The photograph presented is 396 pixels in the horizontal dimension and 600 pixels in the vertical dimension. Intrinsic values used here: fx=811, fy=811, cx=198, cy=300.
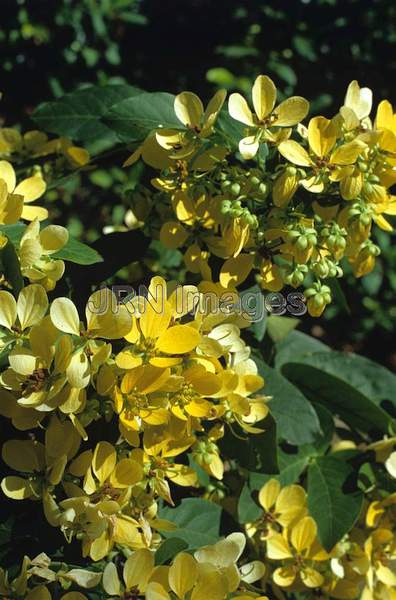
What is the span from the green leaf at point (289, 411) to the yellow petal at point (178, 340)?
0.30 m

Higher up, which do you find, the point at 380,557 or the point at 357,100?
the point at 357,100

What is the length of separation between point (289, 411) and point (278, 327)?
0.90 feet

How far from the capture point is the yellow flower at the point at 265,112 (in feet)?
3.03

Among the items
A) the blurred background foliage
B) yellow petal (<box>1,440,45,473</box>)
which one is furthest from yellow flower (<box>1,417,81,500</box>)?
the blurred background foliage

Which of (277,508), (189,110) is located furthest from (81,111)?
(277,508)

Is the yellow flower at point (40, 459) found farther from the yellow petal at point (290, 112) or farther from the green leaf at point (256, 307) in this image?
the yellow petal at point (290, 112)

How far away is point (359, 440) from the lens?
1.28 m

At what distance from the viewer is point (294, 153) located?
0.89 m

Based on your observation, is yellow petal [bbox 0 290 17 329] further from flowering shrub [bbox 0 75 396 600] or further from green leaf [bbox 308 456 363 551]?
green leaf [bbox 308 456 363 551]

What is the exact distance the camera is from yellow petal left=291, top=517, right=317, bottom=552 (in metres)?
1.02

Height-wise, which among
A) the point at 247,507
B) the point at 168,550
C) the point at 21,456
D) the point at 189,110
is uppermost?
the point at 189,110

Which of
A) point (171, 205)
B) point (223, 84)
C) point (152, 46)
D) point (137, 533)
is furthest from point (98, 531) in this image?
point (152, 46)

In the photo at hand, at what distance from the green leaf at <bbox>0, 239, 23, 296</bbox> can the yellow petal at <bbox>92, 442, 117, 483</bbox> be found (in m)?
0.18

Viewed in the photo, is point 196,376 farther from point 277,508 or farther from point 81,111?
point 81,111
